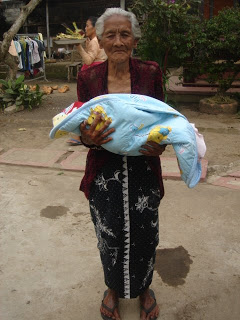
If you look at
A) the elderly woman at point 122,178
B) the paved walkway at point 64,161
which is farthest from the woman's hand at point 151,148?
the paved walkway at point 64,161

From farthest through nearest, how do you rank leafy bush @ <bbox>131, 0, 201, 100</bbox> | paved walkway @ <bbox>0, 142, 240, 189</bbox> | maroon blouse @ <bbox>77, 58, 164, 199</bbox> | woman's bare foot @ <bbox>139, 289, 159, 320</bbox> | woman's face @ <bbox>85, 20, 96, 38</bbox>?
leafy bush @ <bbox>131, 0, 201, 100</bbox>
woman's face @ <bbox>85, 20, 96, 38</bbox>
paved walkway @ <bbox>0, 142, 240, 189</bbox>
woman's bare foot @ <bbox>139, 289, 159, 320</bbox>
maroon blouse @ <bbox>77, 58, 164, 199</bbox>

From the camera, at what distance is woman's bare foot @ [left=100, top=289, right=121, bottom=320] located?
6.80ft

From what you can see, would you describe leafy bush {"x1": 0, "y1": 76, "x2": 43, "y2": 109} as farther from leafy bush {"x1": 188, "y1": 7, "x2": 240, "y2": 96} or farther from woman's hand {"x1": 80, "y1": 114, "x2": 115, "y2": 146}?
woman's hand {"x1": 80, "y1": 114, "x2": 115, "y2": 146}

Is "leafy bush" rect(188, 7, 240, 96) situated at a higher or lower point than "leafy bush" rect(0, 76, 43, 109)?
higher

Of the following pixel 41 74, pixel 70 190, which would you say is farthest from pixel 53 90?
pixel 70 190

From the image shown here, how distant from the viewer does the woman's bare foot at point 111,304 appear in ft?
6.80

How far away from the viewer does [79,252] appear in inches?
105

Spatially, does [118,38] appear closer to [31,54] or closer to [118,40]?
[118,40]

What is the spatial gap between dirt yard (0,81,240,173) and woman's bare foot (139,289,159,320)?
222 centimetres

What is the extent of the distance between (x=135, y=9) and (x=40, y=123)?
2.39 m

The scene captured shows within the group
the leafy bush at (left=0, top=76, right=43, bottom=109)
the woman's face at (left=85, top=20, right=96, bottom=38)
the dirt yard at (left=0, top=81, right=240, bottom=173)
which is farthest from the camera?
the leafy bush at (left=0, top=76, right=43, bottom=109)

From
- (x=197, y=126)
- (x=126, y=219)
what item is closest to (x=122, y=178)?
(x=126, y=219)

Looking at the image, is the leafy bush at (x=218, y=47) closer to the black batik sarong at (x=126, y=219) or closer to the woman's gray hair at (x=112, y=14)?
the woman's gray hair at (x=112, y=14)

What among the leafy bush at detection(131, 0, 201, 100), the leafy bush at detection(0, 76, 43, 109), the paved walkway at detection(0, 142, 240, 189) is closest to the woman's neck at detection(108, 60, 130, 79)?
the paved walkway at detection(0, 142, 240, 189)
